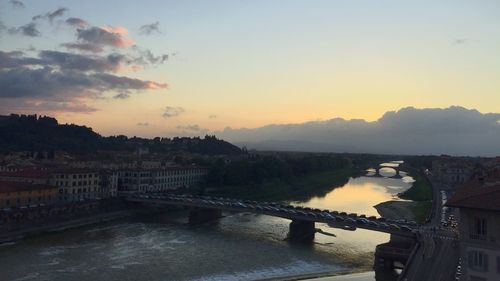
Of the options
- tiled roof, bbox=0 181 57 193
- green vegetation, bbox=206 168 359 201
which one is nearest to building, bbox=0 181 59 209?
tiled roof, bbox=0 181 57 193

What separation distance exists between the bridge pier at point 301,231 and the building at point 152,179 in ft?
95.7

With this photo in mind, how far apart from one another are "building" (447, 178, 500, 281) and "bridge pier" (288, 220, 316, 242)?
23.8 m

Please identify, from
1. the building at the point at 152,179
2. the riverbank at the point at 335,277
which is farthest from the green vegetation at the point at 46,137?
the riverbank at the point at 335,277

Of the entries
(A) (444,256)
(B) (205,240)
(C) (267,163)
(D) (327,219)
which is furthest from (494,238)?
(C) (267,163)

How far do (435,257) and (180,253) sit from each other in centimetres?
1684

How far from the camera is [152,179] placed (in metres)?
65.3

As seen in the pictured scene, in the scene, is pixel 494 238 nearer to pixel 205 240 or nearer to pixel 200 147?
pixel 205 240

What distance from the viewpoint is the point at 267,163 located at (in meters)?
86.9

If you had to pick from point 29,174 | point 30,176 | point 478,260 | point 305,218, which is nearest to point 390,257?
point 305,218

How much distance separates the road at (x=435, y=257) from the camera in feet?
77.4

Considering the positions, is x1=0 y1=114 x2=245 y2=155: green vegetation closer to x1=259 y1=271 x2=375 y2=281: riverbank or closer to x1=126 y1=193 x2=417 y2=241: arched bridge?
x1=126 y1=193 x2=417 y2=241: arched bridge

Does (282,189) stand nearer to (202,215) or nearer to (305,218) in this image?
(202,215)

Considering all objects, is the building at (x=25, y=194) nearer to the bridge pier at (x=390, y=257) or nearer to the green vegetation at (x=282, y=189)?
the green vegetation at (x=282, y=189)

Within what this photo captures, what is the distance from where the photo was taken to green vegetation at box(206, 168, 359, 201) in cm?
7156
